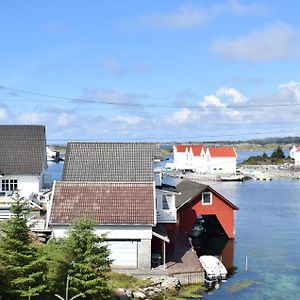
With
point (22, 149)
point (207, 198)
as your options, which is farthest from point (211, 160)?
point (22, 149)

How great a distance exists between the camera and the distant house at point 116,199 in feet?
105

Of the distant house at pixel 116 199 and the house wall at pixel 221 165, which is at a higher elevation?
the house wall at pixel 221 165

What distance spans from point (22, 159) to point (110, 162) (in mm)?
9826

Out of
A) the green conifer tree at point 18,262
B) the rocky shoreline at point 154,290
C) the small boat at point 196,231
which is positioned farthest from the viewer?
the small boat at point 196,231

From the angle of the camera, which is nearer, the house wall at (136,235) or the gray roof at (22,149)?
the house wall at (136,235)

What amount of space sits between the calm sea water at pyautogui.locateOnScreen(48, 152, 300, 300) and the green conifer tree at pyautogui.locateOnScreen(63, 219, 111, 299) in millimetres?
8588

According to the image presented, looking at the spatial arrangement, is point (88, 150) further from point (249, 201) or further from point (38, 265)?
point (249, 201)

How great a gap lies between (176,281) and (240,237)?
17846 mm

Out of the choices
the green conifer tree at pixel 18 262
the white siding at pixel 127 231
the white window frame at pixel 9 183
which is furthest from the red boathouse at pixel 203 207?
the green conifer tree at pixel 18 262

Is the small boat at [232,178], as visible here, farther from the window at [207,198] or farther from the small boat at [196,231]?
the window at [207,198]

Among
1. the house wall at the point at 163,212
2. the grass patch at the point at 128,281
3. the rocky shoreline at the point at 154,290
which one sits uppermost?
the house wall at the point at 163,212

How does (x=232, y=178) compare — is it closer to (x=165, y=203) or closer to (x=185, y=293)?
(x=165, y=203)

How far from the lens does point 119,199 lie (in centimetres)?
3334

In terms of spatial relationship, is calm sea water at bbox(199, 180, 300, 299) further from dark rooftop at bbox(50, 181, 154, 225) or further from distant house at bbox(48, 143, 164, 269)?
dark rooftop at bbox(50, 181, 154, 225)
